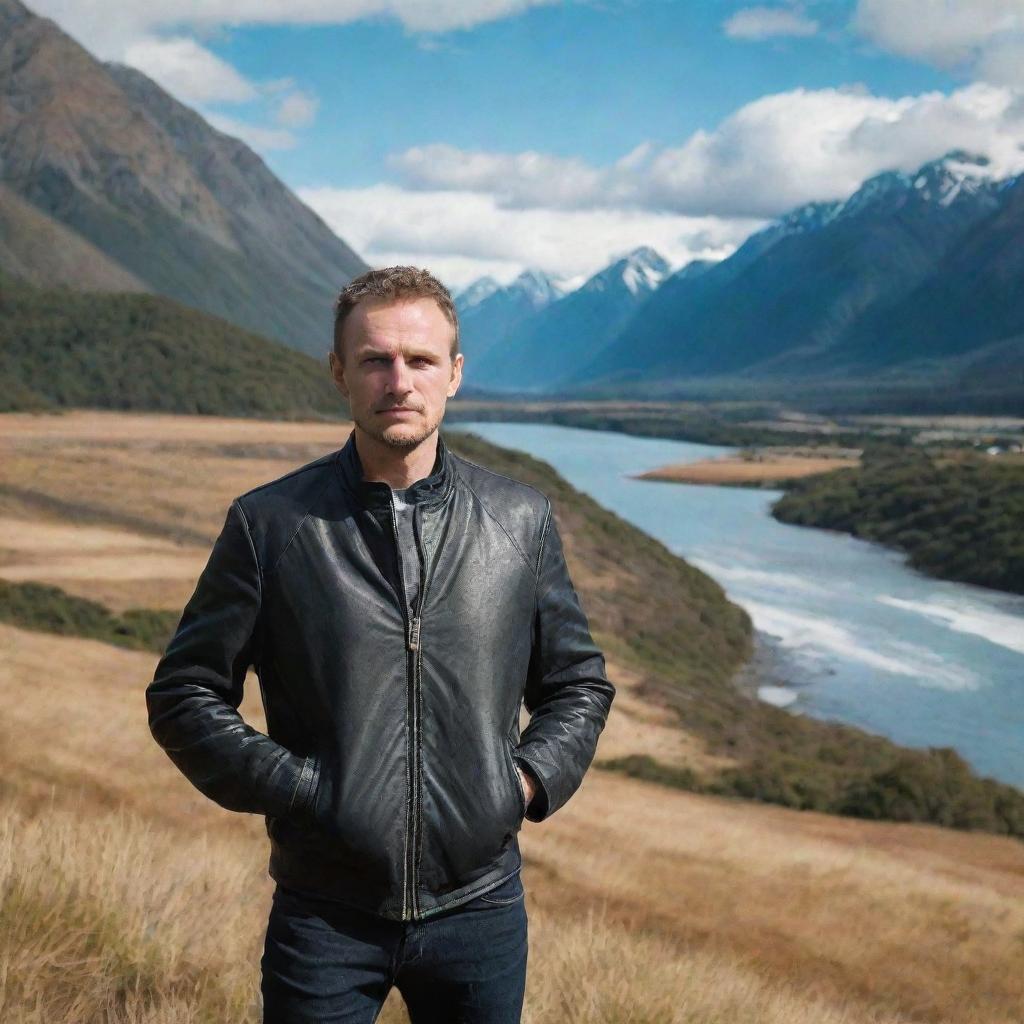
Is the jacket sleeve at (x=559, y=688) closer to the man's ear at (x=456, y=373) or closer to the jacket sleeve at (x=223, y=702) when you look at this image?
the man's ear at (x=456, y=373)

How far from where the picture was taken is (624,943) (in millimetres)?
4758

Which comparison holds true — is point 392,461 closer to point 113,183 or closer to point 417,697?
point 417,697

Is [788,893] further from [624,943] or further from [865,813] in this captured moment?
[865,813]

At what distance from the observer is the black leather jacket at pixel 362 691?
8.72 feet

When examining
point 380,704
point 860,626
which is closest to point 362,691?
point 380,704

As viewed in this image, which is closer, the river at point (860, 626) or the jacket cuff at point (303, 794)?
the jacket cuff at point (303, 794)

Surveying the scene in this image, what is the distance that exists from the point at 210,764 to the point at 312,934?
41cm

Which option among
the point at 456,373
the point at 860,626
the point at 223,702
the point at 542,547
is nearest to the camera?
the point at 223,702

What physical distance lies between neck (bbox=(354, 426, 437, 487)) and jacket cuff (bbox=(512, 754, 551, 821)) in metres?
0.65

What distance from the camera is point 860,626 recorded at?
39875mm

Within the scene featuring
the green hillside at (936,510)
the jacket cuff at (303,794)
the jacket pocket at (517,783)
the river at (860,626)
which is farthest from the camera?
the green hillside at (936,510)

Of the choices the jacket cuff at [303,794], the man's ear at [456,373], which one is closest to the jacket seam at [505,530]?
the man's ear at [456,373]

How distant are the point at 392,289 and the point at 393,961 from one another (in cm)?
143

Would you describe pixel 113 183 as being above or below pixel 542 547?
above
